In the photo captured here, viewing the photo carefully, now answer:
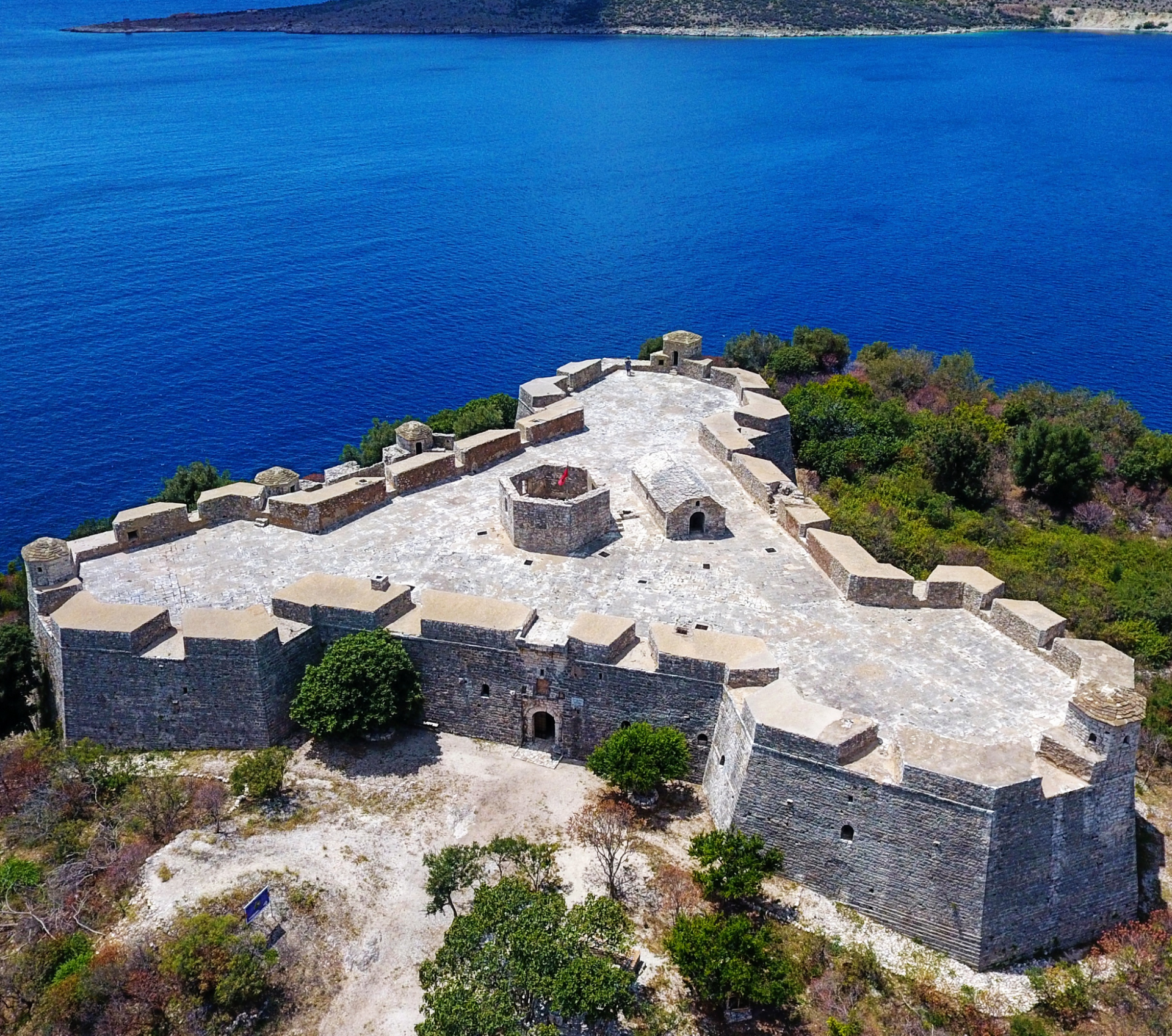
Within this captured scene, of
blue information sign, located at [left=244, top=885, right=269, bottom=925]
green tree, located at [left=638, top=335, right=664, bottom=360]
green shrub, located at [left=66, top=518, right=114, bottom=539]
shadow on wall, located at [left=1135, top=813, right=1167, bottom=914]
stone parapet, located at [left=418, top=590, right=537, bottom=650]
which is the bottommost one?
green shrub, located at [left=66, top=518, right=114, bottom=539]

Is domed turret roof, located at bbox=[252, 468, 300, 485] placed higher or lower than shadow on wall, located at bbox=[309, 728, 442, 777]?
higher

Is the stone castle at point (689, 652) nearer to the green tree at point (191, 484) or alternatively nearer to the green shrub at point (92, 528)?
the green tree at point (191, 484)

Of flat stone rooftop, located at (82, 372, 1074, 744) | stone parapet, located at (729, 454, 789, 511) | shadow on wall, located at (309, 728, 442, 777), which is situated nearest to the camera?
flat stone rooftop, located at (82, 372, 1074, 744)

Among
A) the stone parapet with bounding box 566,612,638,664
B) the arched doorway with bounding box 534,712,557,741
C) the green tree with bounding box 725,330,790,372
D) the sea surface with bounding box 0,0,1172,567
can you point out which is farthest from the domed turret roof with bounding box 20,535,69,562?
the green tree with bounding box 725,330,790,372

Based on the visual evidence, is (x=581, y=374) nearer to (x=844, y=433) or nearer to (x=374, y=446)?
(x=374, y=446)

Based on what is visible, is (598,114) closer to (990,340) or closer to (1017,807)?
(990,340)

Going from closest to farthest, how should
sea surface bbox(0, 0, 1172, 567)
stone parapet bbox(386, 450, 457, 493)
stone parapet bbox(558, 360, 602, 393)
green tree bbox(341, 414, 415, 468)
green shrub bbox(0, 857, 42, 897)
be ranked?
1. green shrub bbox(0, 857, 42, 897)
2. stone parapet bbox(386, 450, 457, 493)
3. stone parapet bbox(558, 360, 602, 393)
4. green tree bbox(341, 414, 415, 468)
5. sea surface bbox(0, 0, 1172, 567)

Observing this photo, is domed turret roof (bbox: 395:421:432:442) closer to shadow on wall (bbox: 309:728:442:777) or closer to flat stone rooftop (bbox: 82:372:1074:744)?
flat stone rooftop (bbox: 82:372:1074:744)

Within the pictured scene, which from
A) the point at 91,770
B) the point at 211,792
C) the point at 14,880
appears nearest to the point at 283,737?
the point at 211,792

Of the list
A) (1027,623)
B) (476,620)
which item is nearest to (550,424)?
(476,620)
